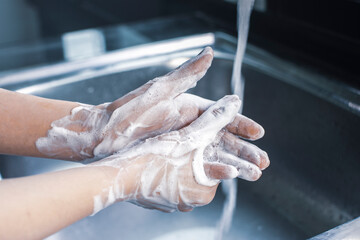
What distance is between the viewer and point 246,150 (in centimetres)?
60

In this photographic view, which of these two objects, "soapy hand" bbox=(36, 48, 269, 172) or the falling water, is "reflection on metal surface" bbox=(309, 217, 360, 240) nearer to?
"soapy hand" bbox=(36, 48, 269, 172)

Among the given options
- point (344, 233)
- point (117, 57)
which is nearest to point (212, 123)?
Answer: point (344, 233)

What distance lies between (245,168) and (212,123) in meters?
0.09

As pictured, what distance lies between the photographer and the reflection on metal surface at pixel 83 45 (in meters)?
1.00

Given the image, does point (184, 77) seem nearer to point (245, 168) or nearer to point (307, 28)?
point (245, 168)

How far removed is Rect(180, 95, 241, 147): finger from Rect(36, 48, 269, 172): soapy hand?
1.0 inches

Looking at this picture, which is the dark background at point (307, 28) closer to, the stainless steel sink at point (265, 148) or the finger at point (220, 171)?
the stainless steel sink at point (265, 148)

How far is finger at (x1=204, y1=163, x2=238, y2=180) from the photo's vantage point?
0.55 metres

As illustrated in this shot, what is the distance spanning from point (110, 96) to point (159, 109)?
1.27ft

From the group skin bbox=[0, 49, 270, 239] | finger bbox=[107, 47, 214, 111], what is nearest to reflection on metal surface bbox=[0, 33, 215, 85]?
skin bbox=[0, 49, 270, 239]


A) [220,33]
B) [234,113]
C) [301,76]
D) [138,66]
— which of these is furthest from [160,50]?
[234,113]

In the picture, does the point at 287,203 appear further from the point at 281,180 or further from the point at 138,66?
the point at 138,66

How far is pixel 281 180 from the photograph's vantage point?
93 cm

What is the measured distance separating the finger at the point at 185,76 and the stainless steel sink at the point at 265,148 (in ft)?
1.13
